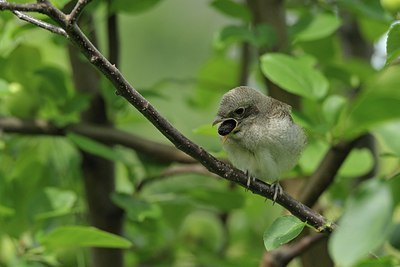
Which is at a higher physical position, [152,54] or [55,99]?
[55,99]

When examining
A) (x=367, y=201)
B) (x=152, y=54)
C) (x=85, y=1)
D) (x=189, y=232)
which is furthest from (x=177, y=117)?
(x=367, y=201)

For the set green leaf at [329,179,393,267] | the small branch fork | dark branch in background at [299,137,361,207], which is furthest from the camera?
dark branch in background at [299,137,361,207]

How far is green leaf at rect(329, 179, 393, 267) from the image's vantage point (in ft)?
1.63

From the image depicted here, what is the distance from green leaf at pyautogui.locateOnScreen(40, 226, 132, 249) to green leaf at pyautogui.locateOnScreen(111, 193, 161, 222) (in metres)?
0.21

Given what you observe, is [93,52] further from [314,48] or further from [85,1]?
[314,48]

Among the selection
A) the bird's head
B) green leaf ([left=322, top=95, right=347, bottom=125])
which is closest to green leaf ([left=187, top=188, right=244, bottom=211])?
the bird's head

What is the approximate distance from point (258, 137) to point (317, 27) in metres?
0.33

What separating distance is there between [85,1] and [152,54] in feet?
8.31

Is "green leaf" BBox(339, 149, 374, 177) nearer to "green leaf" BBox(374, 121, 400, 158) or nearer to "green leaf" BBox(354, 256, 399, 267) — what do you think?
"green leaf" BBox(354, 256, 399, 267)

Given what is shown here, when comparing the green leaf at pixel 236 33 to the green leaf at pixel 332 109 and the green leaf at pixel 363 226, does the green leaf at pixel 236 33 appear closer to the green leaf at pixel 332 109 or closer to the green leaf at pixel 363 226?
the green leaf at pixel 332 109

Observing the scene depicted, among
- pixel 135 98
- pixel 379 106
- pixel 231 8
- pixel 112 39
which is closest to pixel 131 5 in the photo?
pixel 112 39

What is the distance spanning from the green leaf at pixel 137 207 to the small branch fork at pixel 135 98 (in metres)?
0.42

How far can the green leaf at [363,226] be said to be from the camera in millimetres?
498

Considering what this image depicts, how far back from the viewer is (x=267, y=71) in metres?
1.36
